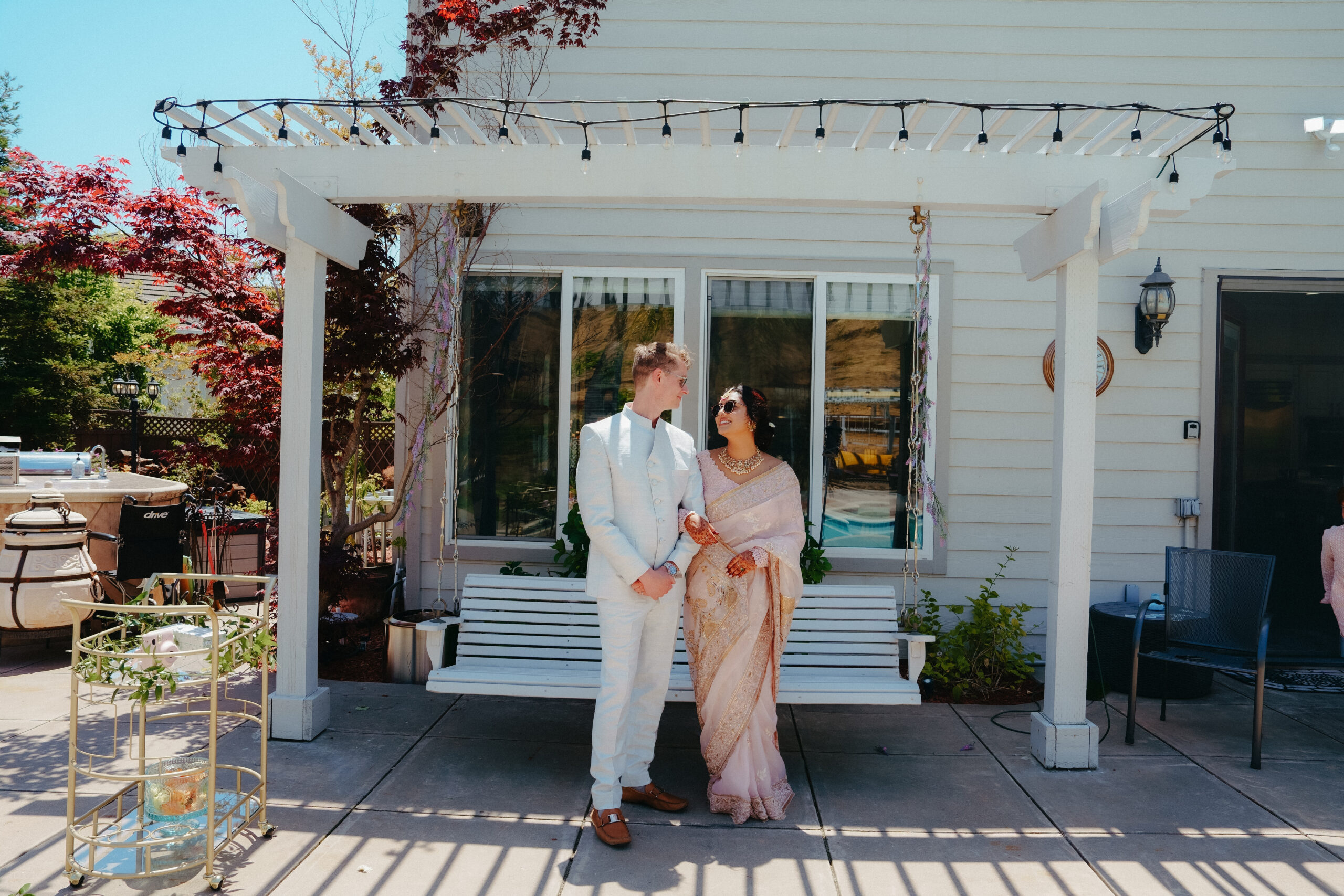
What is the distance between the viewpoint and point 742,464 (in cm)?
340

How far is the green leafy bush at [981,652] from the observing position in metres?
5.03

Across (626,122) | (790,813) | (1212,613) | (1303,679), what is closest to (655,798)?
(790,813)

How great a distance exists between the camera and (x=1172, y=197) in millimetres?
3715

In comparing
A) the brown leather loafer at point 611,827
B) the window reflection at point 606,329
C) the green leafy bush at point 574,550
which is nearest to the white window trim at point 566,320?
the window reflection at point 606,329

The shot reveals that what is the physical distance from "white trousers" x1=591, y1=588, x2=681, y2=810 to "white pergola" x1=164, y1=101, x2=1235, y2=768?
1656 mm

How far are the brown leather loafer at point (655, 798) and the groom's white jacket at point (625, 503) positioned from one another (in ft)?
2.54

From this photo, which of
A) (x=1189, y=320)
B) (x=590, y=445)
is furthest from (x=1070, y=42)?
(x=590, y=445)

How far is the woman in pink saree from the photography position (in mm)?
3258

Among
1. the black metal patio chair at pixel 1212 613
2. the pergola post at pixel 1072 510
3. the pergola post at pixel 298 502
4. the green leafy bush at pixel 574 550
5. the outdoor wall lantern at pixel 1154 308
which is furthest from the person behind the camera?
the outdoor wall lantern at pixel 1154 308

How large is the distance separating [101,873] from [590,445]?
1.96m

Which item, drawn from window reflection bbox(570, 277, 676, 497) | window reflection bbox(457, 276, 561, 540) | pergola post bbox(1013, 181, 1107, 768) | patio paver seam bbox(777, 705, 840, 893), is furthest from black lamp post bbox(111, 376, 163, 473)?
pergola post bbox(1013, 181, 1107, 768)

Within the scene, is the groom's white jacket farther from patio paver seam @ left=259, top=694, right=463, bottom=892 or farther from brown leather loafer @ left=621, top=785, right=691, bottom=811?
patio paver seam @ left=259, top=694, right=463, bottom=892

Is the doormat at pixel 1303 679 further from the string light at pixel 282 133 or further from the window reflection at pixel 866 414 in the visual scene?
the string light at pixel 282 133

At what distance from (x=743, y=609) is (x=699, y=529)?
1.27 feet
